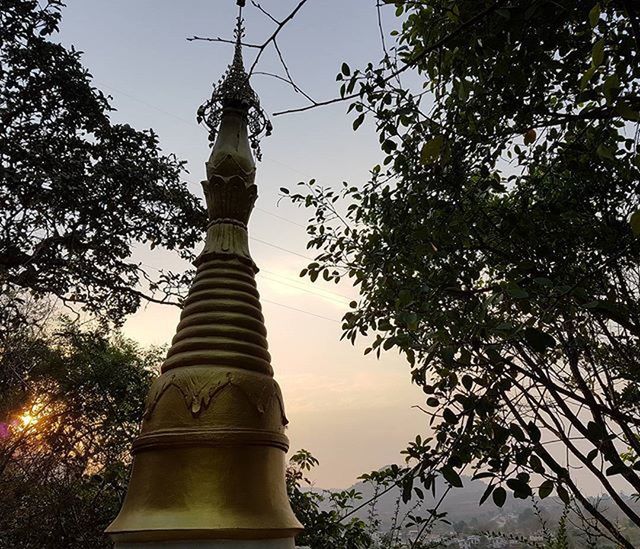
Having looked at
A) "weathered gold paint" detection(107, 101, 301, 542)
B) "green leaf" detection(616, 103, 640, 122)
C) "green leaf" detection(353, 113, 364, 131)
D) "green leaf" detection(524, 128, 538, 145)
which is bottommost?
"weathered gold paint" detection(107, 101, 301, 542)

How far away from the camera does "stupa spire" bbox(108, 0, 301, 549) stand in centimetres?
196

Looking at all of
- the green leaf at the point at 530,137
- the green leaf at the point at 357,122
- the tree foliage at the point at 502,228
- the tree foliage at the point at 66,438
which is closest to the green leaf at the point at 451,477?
the tree foliage at the point at 502,228

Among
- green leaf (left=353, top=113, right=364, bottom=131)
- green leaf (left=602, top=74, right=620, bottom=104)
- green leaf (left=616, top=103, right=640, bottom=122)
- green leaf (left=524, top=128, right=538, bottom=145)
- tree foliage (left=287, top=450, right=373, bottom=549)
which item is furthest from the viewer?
tree foliage (left=287, top=450, right=373, bottom=549)

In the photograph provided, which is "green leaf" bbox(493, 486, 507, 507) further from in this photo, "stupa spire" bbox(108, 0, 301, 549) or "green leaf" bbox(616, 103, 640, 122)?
"green leaf" bbox(616, 103, 640, 122)

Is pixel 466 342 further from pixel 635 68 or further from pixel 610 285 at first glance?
pixel 610 285

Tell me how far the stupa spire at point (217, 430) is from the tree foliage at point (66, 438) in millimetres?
3771

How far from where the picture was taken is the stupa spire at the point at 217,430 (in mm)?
1955

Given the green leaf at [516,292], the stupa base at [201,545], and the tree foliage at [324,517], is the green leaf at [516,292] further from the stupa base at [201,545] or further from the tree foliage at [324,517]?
the tree foliage at [324,517]

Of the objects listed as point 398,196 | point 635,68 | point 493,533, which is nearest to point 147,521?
point 398,196

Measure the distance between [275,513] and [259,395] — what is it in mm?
469

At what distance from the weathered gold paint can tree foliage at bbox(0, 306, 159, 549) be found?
3777 mm

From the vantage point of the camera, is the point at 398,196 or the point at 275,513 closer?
the point at 275,513

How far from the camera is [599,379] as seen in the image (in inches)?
153

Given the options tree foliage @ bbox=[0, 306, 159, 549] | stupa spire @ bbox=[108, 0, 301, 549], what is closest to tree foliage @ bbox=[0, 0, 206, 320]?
tree foliage @ bbox=[0, 306, 159, 549]
